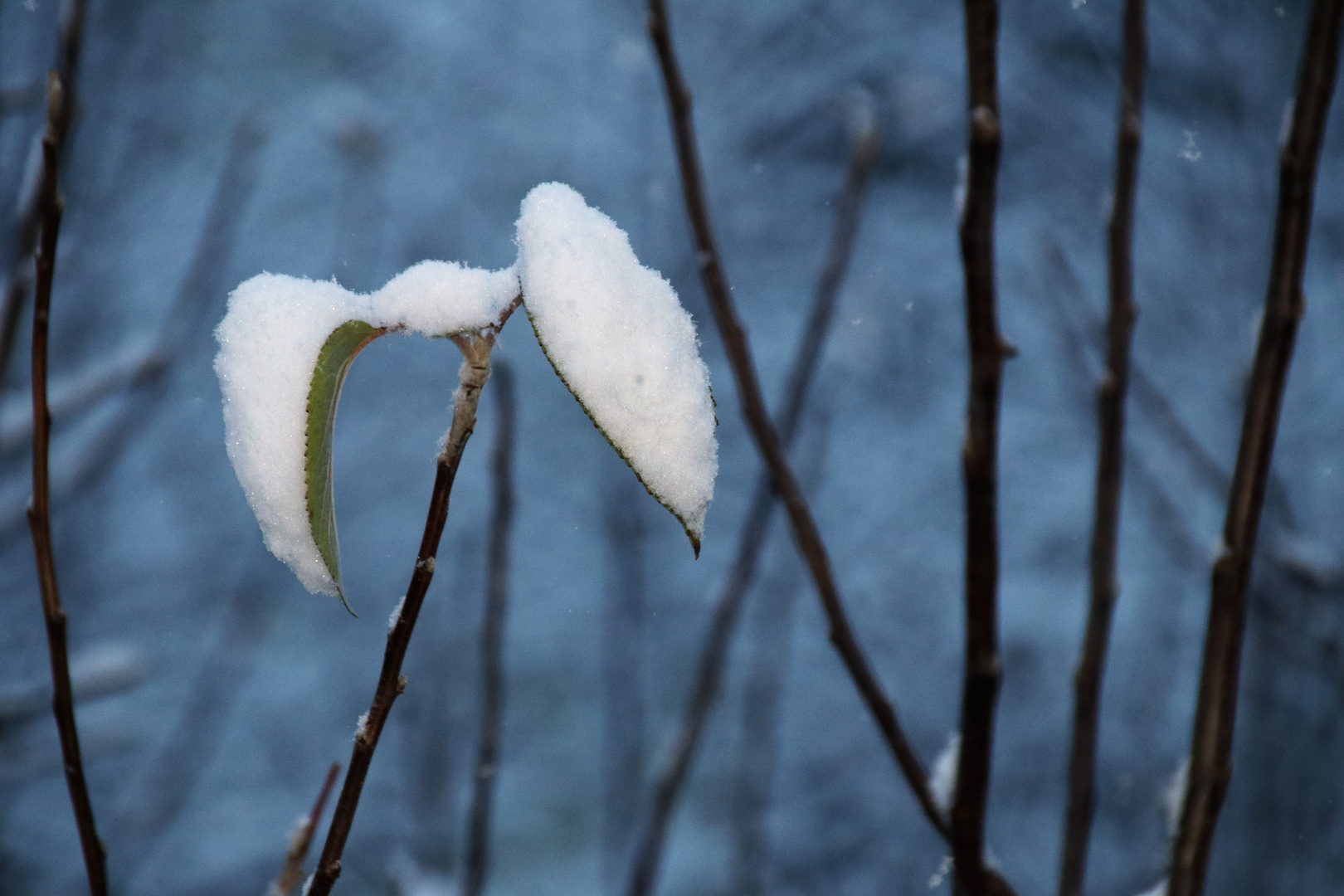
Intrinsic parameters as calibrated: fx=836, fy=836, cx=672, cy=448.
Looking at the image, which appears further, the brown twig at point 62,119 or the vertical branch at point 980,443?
the brown twig at point 62,119

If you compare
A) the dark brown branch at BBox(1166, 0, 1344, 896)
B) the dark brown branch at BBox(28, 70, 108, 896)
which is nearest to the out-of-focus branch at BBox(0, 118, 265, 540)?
the dark brown branch at BBox(28, 70, 108, 896)

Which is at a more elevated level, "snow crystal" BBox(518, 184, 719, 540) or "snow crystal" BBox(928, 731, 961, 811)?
"snow crystal" BBox(518, 184, 719, 540)

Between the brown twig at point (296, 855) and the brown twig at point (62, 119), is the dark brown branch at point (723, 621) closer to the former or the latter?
the brown twig at point (296, 855)

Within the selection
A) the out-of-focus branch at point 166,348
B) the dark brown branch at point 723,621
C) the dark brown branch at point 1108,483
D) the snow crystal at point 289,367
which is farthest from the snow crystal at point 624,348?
the out-of-focus branch at point 166,348

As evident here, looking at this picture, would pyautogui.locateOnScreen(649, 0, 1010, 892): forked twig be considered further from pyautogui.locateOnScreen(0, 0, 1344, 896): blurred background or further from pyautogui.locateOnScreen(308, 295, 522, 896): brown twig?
pyautogui.locateOnScreen(0, 0, 1344, 896): blurred background

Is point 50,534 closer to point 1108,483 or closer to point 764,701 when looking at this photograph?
point 1108,483
